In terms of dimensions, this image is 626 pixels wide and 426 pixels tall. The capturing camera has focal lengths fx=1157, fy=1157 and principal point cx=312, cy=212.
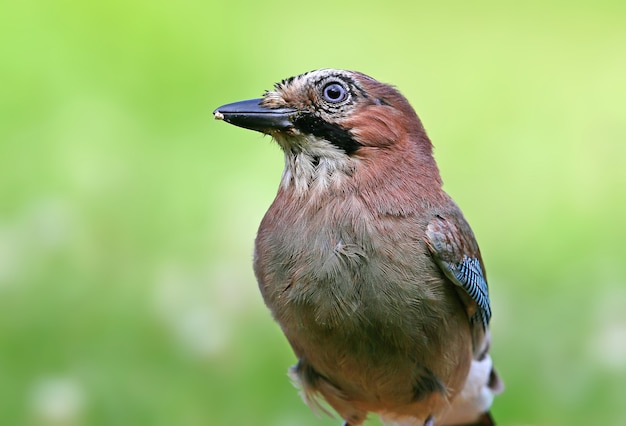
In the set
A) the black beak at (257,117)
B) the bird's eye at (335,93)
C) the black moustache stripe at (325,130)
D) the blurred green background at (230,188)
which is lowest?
the blurred green background at (230,188)

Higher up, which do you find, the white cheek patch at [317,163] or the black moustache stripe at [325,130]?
the black moustache stripe at [325,130]

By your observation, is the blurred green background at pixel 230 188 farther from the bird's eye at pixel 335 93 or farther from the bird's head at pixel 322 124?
the bird's eye at pixel 335 93

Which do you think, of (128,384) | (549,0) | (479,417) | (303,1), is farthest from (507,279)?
(549,0)

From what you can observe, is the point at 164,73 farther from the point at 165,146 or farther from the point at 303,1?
the point at 303,1

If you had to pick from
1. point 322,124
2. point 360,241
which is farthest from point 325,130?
point 360,241

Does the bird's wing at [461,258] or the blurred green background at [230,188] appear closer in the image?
the bird's wing at [461,258]

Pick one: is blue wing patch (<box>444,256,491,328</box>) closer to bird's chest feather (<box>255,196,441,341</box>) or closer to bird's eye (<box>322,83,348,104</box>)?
bird's chest feather (<box>255,196,441,341</box>)

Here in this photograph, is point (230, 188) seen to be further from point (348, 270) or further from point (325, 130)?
point (348, 270)

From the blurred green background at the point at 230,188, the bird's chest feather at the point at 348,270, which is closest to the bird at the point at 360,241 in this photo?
the bird's chest feather at the point at 348,270
